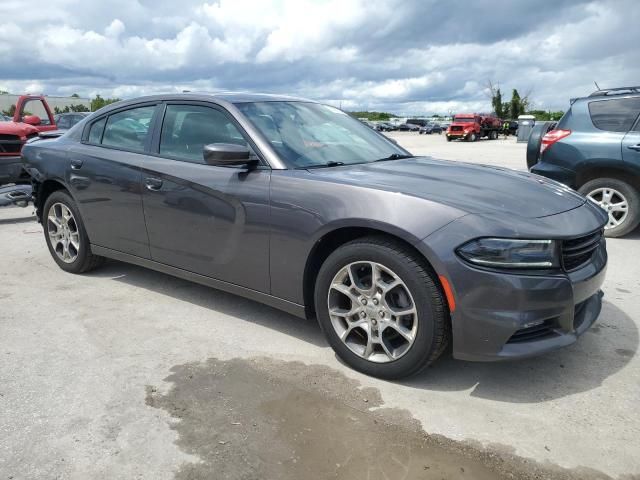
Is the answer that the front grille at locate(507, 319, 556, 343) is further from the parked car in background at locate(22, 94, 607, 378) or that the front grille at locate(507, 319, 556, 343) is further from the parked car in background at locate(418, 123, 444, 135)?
the parked car in background at locate(418, 123, 444, 135)

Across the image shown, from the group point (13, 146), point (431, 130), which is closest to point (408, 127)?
point (431, 130)

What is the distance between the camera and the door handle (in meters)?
3.92

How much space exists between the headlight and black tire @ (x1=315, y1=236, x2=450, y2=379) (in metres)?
0.24

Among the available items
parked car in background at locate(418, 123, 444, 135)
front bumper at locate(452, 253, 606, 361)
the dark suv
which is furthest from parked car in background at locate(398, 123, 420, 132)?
front bumper at locate(452, 253, 606, 361)

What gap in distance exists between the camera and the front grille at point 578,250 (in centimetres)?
281

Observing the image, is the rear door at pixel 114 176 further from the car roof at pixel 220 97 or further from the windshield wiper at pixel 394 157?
the windshield wiper at pixel 394 157

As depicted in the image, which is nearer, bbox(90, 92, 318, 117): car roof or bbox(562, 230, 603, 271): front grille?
bbox(562, 230, 603, 271): front grille

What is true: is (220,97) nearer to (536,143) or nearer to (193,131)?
(193,131)

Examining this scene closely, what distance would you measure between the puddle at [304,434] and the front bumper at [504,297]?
528 millimetres

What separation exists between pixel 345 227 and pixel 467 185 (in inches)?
30.0

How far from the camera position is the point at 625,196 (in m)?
6.32

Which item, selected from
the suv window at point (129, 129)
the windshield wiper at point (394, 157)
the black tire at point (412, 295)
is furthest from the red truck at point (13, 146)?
the black tire at point (412, 295)

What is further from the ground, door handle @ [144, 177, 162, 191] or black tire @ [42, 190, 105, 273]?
door handle @ [144, 177, 162, 191]

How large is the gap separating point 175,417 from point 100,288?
2360mm
